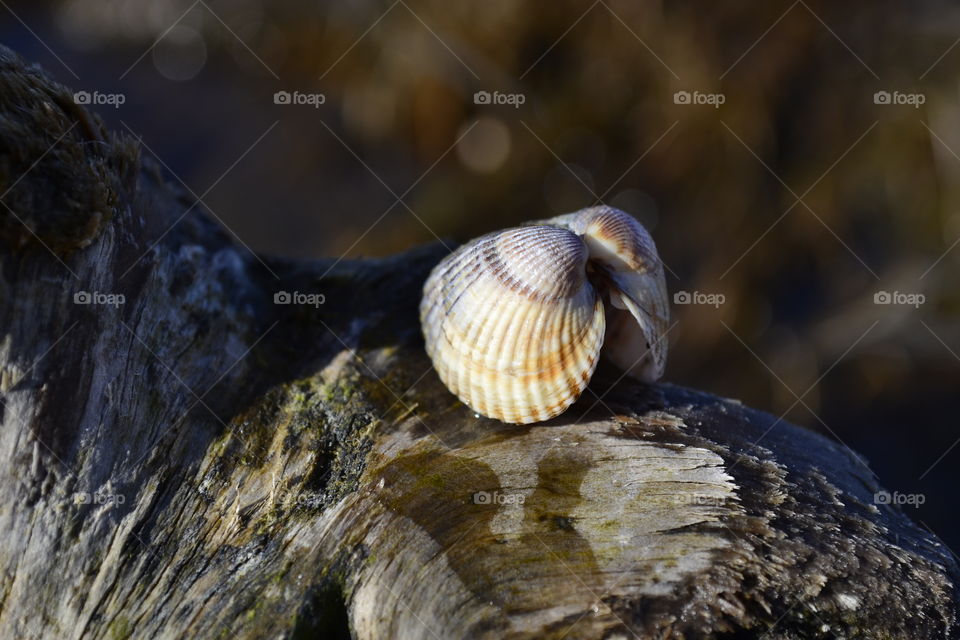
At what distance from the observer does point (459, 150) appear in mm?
6820

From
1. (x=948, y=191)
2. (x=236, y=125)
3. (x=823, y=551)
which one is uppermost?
(x=236, y=125)

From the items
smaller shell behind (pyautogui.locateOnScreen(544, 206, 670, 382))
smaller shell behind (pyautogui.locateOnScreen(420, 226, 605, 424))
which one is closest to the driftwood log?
smaller shell behind (pyautogui.locateOnScreen(420, 226, 605, 424))

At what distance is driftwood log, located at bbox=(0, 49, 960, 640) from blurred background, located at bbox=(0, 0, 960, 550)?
11.1ft

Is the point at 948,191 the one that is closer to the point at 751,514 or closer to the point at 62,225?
the point at 751,514

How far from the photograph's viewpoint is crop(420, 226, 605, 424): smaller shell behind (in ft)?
8.69

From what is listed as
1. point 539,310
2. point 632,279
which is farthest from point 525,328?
point 632,279

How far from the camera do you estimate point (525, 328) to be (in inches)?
104

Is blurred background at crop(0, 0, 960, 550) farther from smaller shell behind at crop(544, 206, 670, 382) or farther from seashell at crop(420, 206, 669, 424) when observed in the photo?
seashell at crop(420, 206, 669, 424)

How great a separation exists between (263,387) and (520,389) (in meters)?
1.06

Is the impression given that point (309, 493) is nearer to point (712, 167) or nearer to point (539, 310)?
point (539, 310)

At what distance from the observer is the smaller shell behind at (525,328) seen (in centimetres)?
265

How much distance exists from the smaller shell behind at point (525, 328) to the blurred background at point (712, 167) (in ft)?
12.2

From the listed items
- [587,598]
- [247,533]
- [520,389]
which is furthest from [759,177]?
[247,533]

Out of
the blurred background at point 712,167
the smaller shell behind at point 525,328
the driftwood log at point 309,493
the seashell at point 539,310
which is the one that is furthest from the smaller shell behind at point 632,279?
the blurred background at point 712,167
